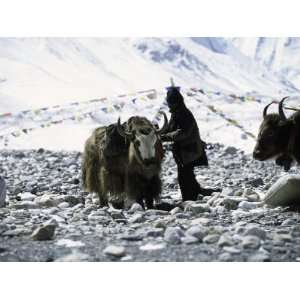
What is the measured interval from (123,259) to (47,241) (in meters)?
0.98

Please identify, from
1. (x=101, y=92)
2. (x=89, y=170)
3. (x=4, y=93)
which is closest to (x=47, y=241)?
(x=89, y=170)

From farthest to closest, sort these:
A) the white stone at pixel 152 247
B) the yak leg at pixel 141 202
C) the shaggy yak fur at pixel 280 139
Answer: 1. the yak leg at pixel 141 202
2. the shaggy yak fur at pixel 280 139
3. the white stone at pixel 152 247

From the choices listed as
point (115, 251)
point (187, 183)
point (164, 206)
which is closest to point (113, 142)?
point (164, 206)

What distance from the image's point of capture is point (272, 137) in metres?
7.17

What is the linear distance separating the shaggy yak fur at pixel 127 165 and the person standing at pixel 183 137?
502 millimetres

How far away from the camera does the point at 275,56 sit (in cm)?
1374

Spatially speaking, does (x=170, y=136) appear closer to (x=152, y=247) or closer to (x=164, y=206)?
(x=164, y=206)

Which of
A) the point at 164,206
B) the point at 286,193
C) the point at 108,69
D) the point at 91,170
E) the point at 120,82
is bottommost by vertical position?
the point at 164,206

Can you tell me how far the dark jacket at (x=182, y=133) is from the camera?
7.84 m

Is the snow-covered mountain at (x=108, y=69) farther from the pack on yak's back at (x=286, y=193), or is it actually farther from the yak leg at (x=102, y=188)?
the pack on yak's back at (x=286, y=193)

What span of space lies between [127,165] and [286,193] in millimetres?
1940

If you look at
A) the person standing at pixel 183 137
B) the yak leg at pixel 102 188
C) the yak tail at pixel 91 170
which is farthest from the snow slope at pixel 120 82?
the yak leg at pixel 102 188

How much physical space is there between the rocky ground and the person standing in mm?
488

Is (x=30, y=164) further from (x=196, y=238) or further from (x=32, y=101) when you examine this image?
(x=196, y=238)
